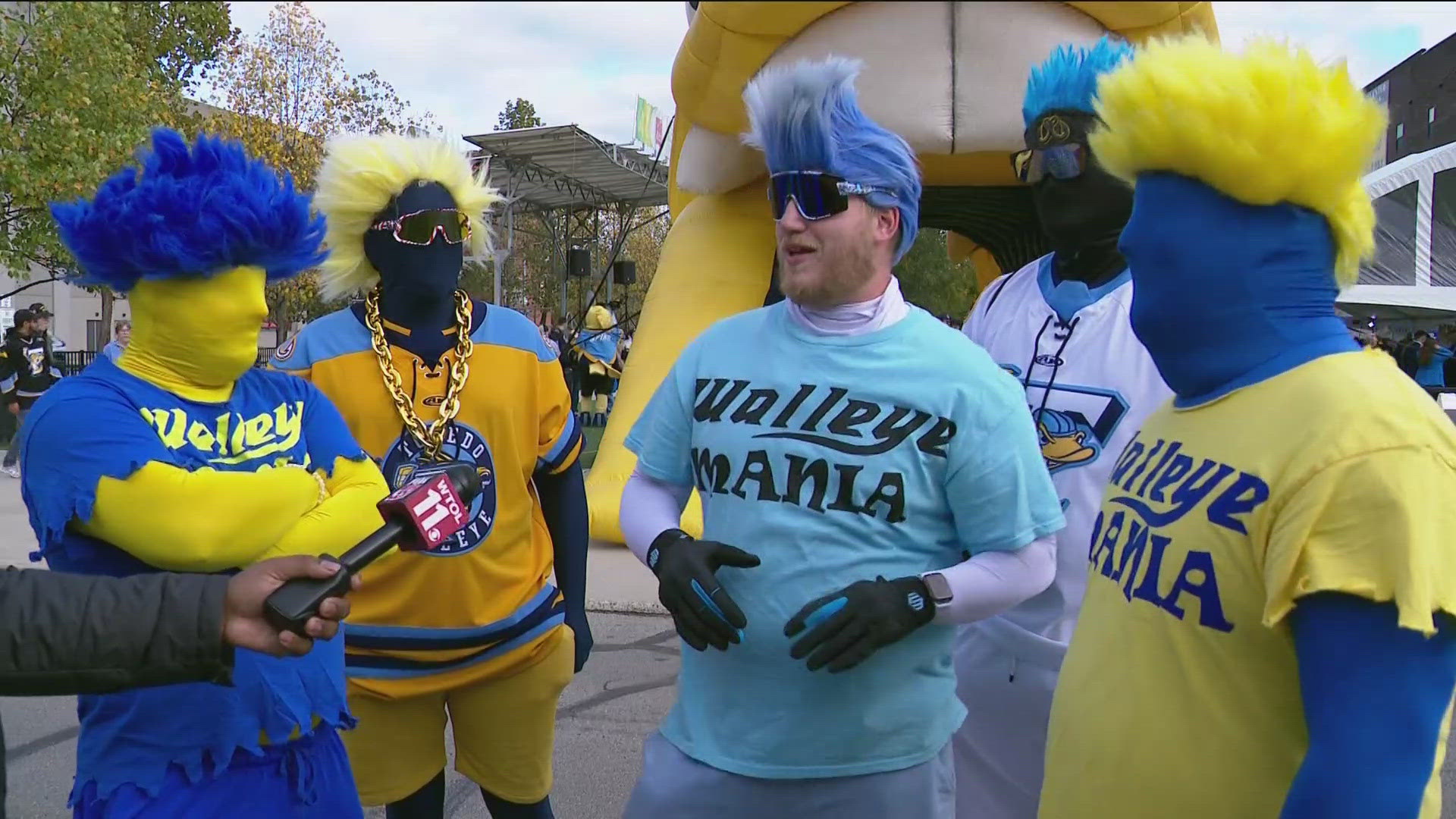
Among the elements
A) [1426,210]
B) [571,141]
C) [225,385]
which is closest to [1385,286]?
[1426,210]

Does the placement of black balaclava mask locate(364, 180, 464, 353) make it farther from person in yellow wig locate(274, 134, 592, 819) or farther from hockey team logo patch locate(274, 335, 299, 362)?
hockey team logo patch locate(274, 335, 299, 362)

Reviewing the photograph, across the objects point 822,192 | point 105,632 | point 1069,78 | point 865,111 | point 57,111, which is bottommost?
point 105,632

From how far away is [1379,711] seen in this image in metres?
1.05

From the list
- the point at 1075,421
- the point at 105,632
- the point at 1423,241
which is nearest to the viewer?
the point at 105,632

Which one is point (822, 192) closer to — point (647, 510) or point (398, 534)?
point (647, 510)

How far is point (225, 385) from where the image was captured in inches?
80.6

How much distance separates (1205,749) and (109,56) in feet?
49.9

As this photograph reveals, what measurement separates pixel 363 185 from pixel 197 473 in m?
1.05

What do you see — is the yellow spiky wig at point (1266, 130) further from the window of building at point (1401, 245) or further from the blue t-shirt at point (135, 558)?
the window of building at point (1401, 245)

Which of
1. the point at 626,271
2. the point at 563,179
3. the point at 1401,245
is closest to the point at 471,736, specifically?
the point at 1401,245

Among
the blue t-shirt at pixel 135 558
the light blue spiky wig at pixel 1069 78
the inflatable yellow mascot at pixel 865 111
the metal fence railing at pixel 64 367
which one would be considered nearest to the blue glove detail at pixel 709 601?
the blue t-shirt at pixel 135 558

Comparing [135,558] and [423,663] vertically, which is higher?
[135,558]

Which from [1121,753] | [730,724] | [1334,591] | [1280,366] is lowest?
[730,724]

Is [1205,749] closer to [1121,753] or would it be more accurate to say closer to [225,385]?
[1121,753]
